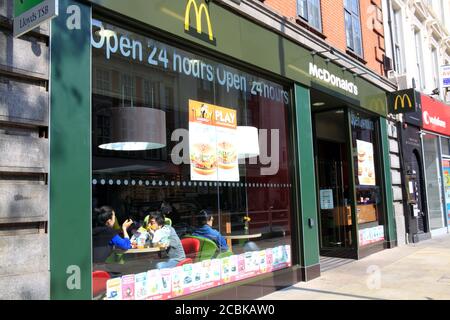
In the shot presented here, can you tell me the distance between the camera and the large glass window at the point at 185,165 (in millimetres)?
5266

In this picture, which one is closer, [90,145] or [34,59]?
[34,59]

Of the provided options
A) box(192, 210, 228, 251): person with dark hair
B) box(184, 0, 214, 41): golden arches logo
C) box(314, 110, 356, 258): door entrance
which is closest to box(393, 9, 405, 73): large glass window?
box(314, 110, 356, 258): door entrance

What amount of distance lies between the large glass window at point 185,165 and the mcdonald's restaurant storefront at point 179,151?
0.06 feet

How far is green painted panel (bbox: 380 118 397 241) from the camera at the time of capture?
40.9 feet

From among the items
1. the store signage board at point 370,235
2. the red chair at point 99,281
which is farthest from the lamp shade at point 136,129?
the store signage board at point 370,235

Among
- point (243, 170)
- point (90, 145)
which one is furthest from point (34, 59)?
point (243, 170)

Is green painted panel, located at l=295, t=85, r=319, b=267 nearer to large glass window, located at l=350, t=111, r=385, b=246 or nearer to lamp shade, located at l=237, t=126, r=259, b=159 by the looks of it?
lamp shade, located at l=237, t=126, r=259, b=159

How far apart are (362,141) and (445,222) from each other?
7.00m

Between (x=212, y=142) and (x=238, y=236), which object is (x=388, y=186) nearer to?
(x=238, y=236)

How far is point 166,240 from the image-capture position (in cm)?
600

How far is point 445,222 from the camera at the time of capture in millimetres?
16562

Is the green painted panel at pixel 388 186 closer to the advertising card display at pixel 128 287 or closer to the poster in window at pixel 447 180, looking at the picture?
the poster in window at pixel 447 180

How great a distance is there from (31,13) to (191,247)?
11.9 ft
